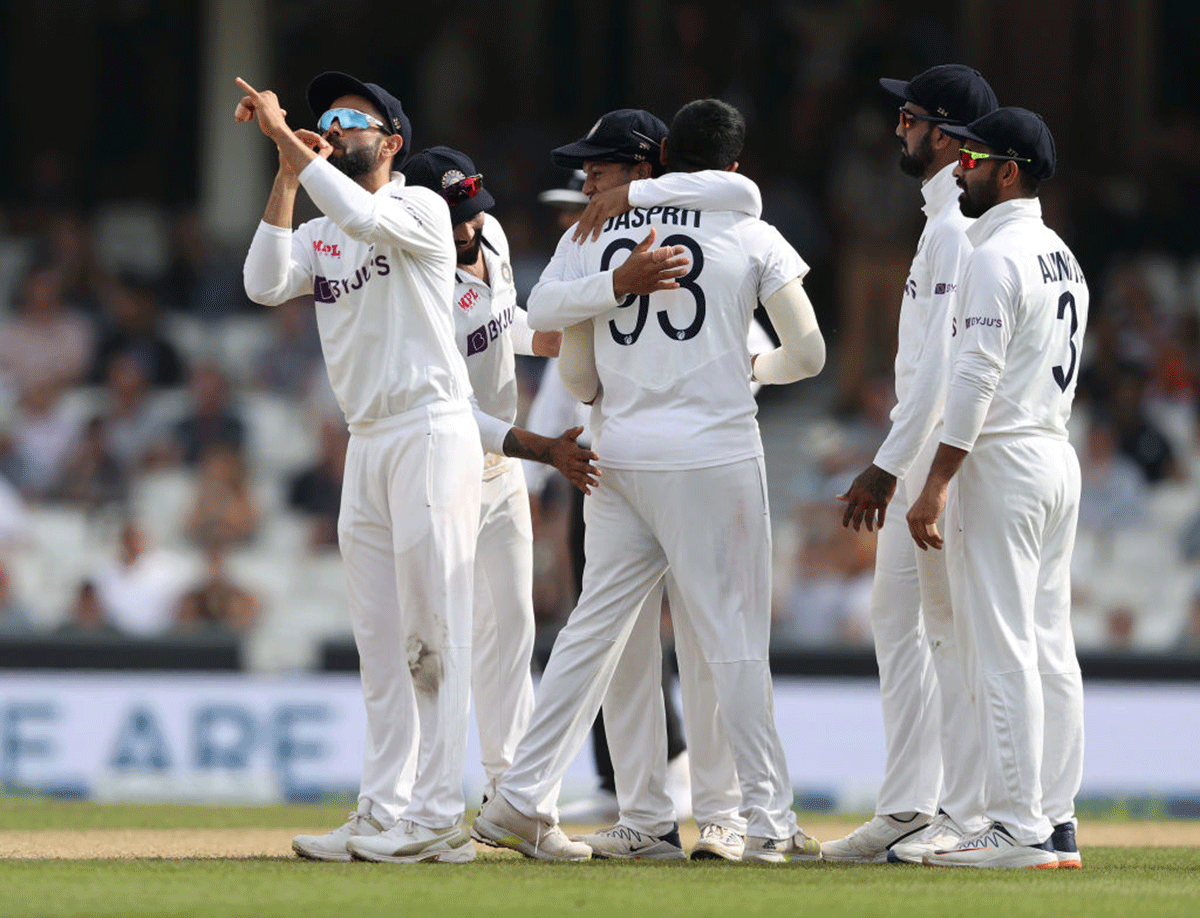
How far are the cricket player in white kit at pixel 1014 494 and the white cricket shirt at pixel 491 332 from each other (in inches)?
65.7

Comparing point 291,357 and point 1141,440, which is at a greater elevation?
point 291,357

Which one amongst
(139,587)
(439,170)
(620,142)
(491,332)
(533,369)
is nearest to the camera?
(620,142)

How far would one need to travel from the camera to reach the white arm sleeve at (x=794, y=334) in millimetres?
6406

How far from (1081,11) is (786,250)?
36.5 feet

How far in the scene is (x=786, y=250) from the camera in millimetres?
6434

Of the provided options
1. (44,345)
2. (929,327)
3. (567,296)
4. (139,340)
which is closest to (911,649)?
(929,327)

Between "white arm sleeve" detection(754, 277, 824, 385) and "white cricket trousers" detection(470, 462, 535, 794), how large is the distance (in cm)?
112

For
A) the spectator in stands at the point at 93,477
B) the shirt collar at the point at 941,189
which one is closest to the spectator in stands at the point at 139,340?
the spectator in stands at the point at 93,477

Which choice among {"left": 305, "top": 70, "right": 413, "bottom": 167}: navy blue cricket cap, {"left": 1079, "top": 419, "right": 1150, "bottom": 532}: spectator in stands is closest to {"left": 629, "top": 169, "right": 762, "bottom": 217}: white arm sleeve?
{"left": 305, "top": 70, "right": 413, "bottom": 167}: navy blue cricket cap

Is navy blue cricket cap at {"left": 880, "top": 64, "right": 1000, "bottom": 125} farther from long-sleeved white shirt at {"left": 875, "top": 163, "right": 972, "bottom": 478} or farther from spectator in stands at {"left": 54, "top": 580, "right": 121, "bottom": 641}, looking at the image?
spectator in stands at {"left": 54, "top": 580, "right": 121, "bottom": 641}

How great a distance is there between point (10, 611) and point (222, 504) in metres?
1.84

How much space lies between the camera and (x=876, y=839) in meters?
6.59

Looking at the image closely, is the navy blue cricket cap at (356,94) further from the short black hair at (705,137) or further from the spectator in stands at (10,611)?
the spectator in stands at (10,611)

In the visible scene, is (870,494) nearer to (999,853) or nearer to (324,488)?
(999,853)
